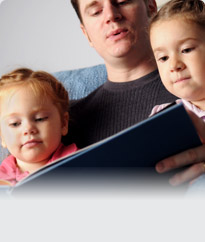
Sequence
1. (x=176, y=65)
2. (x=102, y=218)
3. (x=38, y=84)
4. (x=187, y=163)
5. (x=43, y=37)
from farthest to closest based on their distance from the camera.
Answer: (x=43, y=37) → (x=38, y=84) → (x=176, y=65) → (x=187, y=163) → (x=102, y=218)

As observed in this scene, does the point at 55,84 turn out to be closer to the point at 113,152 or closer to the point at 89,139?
the point at 89,139

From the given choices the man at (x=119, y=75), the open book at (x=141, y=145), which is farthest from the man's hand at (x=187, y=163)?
the man at (x=119, y=75)

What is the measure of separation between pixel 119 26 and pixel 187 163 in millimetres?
844

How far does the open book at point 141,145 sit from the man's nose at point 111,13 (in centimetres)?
84

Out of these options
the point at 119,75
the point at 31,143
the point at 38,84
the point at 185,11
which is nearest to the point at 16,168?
the point at 31,143

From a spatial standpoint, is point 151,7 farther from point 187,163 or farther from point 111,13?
point 187,163

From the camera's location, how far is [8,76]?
1682 mm

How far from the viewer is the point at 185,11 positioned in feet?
4.54

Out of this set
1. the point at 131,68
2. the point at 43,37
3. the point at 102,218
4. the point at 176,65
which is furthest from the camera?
the point at 43,37

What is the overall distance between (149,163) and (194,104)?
0.45 meters

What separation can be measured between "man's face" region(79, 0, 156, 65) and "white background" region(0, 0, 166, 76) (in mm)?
1186

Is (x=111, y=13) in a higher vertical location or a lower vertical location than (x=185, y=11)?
higher

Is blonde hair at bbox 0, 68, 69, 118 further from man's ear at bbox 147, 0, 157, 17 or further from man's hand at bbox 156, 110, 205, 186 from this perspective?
man's hand at bbox 156, 110, 205, 186

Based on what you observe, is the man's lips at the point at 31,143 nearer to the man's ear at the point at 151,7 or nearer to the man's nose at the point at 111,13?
the man's nose at the point at 111,13
